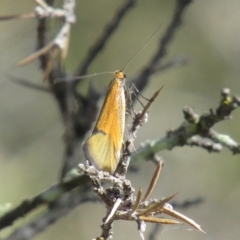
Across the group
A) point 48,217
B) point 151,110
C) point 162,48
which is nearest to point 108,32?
point 162,48

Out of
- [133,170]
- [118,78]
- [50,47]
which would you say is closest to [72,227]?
[133,170]

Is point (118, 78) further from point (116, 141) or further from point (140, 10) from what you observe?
point (140, 10)

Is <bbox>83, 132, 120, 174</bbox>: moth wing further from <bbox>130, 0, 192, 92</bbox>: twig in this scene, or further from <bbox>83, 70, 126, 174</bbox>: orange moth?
<bbox>130, 0, 192, 92</bbox>: twig

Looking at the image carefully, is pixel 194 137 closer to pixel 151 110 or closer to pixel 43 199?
pixel 43 199

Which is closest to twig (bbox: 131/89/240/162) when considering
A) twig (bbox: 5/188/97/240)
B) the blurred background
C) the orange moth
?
the orange moth

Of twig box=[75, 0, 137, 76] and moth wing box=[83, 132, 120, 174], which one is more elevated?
twig box=[75, 0, 137, 76]

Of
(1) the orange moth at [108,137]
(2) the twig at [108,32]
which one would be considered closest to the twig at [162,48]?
(2) the twig at [108,32]

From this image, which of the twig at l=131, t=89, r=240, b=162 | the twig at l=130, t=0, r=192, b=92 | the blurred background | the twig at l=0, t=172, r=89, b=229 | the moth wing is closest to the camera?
→ the moth wing

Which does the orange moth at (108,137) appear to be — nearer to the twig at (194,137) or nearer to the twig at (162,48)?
the twig at (194,137)
